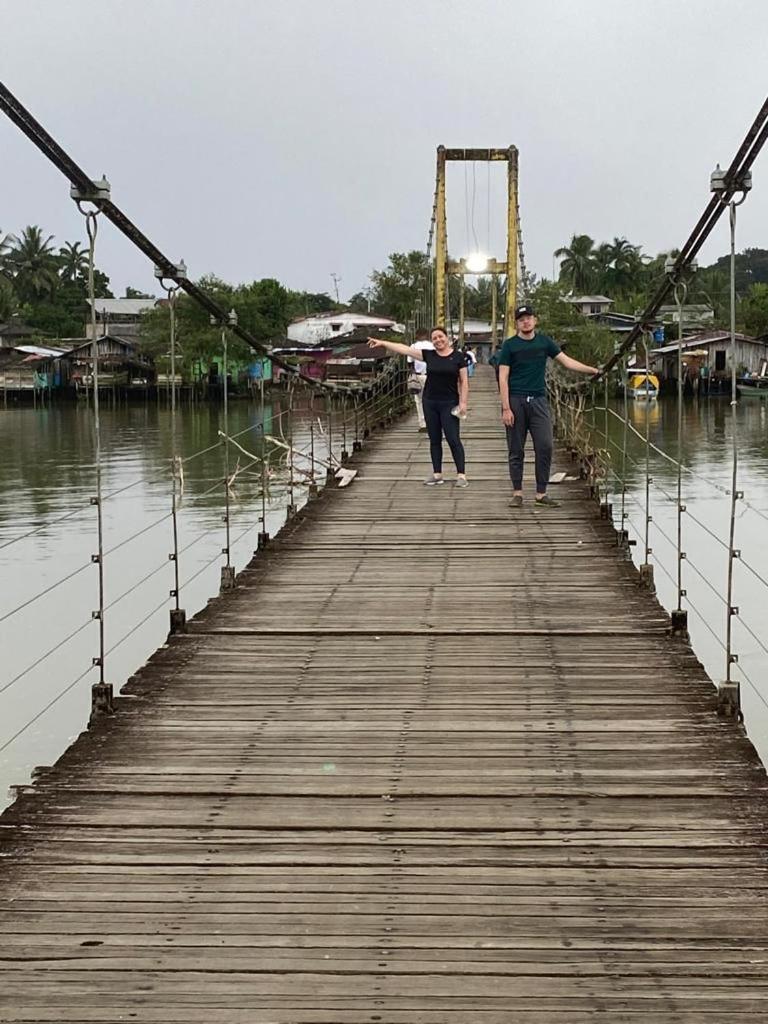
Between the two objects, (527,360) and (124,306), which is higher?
(124,306)

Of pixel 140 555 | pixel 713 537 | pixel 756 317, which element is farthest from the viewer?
pixel 756 317

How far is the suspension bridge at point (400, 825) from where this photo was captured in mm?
2381

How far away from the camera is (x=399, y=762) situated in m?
3.57

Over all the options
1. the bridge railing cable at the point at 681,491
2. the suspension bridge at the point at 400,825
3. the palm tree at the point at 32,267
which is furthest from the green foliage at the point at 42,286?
the suspension bridge at the point at 400,825

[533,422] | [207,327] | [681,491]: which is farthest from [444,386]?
[207,327]

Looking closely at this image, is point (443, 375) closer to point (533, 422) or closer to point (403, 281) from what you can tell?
point (533, 422)

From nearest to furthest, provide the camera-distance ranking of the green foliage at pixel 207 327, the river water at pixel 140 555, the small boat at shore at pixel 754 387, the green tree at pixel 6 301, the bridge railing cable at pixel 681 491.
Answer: the bridge railing cable at pixel 681 491 < the river water at pixel 140 555 < the small boat at shore at pixel 754 387 < the green foliage at pixel 207 327 < the green tree at pixel 6 301

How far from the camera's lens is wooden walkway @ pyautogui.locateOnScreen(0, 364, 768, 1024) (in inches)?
93.2

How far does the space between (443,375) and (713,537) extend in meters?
6.51

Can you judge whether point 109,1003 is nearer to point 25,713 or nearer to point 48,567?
point 25,713

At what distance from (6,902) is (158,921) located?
359mm

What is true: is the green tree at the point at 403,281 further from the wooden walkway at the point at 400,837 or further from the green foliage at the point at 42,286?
the wooden walkway at the point at 400,837

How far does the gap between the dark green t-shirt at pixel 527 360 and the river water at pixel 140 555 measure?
1.10 m

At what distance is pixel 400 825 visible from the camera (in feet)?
10.2
